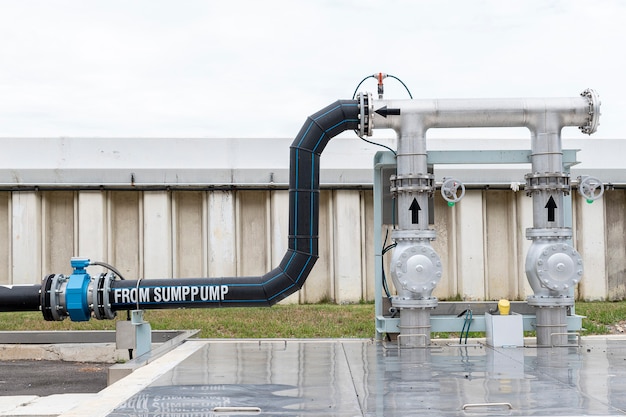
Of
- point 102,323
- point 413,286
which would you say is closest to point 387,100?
point 413,286

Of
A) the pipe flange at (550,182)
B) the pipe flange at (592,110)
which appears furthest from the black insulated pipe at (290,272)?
the pipe flange at (592,110)

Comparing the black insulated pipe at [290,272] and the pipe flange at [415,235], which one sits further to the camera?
the pipe flange at [415,235]

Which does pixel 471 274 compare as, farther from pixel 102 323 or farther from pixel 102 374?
pixel 102 374

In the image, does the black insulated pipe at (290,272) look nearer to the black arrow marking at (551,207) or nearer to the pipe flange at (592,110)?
the black arrow marking at (551,207)

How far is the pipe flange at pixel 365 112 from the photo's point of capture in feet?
35.0

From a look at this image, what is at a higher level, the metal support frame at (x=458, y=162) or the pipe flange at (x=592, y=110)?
the pipe flange at (x=592, y=110)

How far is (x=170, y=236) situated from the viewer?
1922 cm

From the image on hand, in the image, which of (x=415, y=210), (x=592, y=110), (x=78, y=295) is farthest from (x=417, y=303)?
(x=78, y=295)

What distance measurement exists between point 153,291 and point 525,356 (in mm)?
4604

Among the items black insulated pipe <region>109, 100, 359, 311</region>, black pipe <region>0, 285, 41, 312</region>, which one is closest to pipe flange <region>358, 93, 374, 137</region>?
black insulated pipe <region>109, 100, 359, 311</region>

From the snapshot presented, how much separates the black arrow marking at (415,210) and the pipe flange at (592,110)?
2.52 metres

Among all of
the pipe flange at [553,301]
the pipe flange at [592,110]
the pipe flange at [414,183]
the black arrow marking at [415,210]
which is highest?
the pipe flange at [592,110]

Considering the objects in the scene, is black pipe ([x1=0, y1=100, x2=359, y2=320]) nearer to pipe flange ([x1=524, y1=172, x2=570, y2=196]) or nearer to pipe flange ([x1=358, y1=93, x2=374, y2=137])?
pipe flange ([x1=358, y1=93, x2=374, y2=137])

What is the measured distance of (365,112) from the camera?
1073 cm
